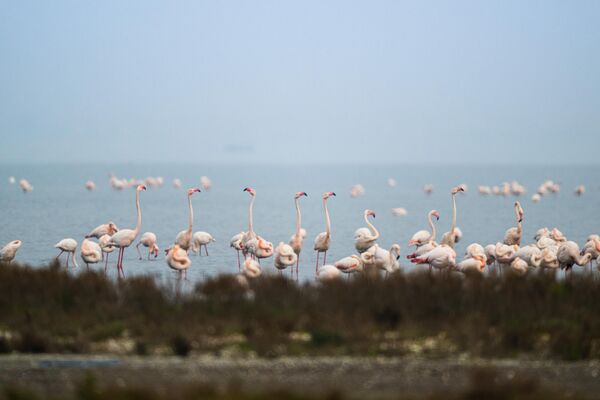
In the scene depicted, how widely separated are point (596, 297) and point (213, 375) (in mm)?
5734

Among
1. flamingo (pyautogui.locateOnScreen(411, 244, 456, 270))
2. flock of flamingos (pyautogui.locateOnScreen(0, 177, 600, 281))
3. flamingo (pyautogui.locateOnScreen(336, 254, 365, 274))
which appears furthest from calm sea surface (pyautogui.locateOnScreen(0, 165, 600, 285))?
flamingo (pyautogui.locateOnScreen(411, 244, 456, 270))

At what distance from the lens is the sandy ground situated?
10.2 m

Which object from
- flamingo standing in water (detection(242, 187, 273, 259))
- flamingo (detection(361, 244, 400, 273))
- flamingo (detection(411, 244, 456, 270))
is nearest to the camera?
flamingo (detection(411, 244, 456, 270))

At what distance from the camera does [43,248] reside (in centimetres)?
3033

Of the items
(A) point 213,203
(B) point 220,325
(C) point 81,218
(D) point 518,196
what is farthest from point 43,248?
(D) point 518,196

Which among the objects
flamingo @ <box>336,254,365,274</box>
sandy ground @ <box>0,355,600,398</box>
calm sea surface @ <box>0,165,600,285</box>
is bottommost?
calm sea surface @ <box>0,165,600,285</box>

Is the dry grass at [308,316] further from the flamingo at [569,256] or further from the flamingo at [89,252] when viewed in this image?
the flamingo at [89,252]

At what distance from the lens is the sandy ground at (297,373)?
1018 centimetres

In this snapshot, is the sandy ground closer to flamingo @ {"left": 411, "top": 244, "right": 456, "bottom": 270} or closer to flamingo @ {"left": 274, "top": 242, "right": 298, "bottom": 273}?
flamingo @ {"left": 411, "top": 244, "right": 456, "bottom": 270}

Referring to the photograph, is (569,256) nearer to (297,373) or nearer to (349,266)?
(349,266)

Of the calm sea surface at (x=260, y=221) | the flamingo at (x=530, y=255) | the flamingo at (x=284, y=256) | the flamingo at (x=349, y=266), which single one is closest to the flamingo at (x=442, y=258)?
the flamingo at (x=349, y=266)

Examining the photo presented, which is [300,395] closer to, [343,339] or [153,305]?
[343,339]

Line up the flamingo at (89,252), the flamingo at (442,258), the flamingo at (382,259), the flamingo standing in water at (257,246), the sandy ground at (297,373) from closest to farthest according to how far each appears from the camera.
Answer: the sandy ground at (297,373)
the flamingo at (442,258)
the flamingo at (382,259)
the flamingo standing in water at (257,246)
the flamingo at (89,252)

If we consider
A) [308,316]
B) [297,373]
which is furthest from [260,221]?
[297,373]
